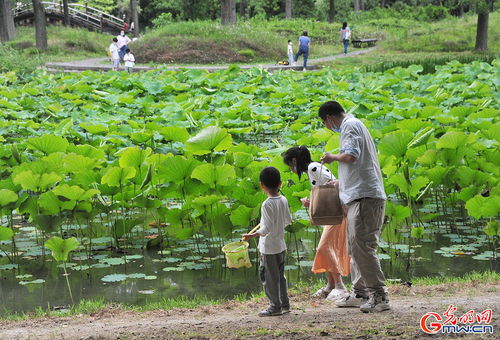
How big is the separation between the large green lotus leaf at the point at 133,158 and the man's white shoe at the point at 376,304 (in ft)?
7.99

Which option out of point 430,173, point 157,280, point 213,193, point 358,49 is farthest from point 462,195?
point 358,49

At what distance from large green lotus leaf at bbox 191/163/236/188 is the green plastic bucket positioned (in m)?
0.61

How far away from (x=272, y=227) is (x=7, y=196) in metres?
2.37

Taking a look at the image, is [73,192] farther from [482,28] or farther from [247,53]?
[482,28]

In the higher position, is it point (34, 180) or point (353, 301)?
point (34, 180)

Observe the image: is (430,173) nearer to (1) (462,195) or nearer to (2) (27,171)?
(1) (462,195)

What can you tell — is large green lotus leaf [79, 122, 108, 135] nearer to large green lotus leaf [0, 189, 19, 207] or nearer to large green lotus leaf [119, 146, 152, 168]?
large green lotus leaf [119, 146, 152, 168]

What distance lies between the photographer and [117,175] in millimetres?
5453

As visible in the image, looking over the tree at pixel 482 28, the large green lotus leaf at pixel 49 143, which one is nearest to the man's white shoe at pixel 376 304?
the large green lotus leaf at pixel 49 143

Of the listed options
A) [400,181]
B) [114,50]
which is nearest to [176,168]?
[400,181]

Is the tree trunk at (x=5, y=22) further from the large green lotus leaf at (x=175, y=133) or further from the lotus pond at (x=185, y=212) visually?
the large green lotus leaf at (x=175, y=133)

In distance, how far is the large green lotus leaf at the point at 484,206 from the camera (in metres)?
5.03

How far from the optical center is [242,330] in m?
3.55

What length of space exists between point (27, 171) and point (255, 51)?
59.8 feet
